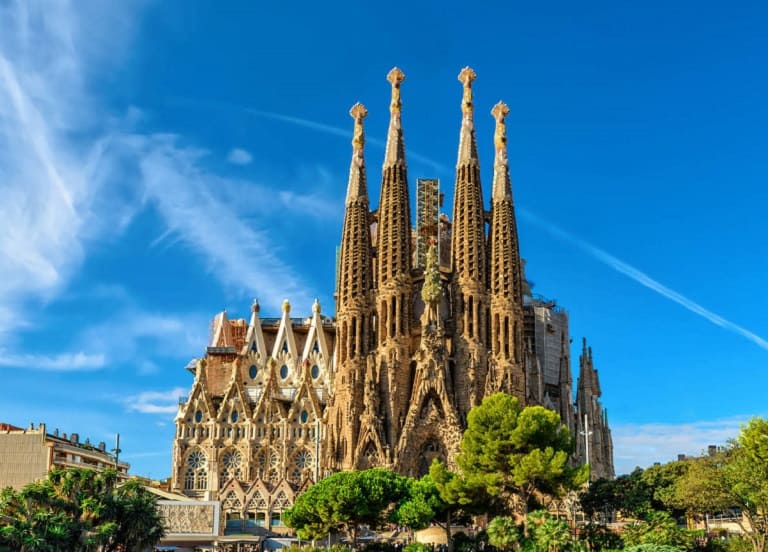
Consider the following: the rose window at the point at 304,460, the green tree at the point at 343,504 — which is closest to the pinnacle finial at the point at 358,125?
the rose window at the point at 304,460

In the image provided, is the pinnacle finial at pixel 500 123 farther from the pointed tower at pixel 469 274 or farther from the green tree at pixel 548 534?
the green tree at pixel 548 534

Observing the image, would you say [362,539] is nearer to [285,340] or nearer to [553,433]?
[553,433]

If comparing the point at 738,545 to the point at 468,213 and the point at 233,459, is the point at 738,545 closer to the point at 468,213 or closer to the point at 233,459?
the point at 468,213

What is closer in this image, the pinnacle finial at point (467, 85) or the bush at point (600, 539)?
the bush at point (600, 539)

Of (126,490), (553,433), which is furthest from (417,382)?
(126,490)

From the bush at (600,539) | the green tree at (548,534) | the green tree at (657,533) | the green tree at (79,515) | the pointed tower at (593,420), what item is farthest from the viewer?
→ the pointed tower at (593,420)

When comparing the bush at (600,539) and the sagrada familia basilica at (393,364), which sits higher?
the sagrada familia basilica at (393,364)

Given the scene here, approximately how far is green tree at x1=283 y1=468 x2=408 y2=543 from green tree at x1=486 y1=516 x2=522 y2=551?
208 inches

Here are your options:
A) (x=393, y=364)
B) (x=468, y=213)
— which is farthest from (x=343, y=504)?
(x=468, y=213)

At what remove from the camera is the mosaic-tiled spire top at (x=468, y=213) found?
213ft

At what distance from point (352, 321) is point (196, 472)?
16.0m

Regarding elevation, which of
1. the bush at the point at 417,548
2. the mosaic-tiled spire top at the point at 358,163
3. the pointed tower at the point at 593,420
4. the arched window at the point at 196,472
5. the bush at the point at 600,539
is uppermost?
the mosaic-tiled spire top at the point at 358,163

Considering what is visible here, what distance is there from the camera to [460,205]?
66938 millimetres

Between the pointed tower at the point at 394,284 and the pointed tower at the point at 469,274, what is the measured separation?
3.46 m
